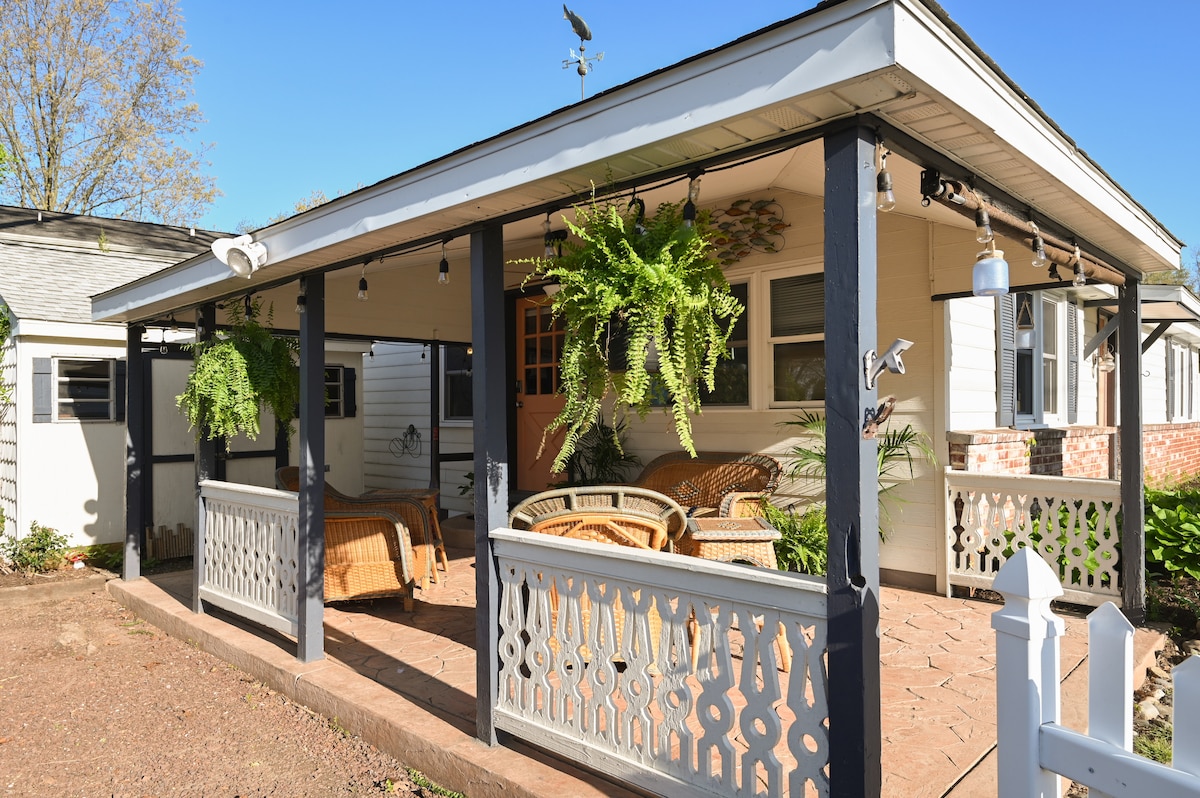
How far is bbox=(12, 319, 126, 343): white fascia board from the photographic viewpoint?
7.30 meters

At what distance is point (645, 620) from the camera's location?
270 cm

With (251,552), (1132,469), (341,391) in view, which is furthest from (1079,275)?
(341,391)

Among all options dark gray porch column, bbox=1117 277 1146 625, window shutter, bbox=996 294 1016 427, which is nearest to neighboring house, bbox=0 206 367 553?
window shutter, bbox=996 294 1016 427

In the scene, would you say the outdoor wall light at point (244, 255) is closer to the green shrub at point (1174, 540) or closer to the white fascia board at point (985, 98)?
the white fascia board at point (985, 98)

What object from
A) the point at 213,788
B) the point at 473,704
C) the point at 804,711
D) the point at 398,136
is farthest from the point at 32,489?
the point at 398,136

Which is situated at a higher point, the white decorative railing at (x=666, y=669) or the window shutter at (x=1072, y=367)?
the window shutter at (x=1072, y=367)

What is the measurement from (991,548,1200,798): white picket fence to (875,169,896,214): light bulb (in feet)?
3.64

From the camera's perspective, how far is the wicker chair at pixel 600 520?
3.60 meters

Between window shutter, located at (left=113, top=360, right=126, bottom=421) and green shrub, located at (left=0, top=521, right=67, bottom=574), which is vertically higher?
window shutter, located at (left=113, top=360, right=126, bottom=421)

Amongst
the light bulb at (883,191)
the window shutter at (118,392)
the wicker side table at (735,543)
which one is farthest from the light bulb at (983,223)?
the window shutter at (118,392)

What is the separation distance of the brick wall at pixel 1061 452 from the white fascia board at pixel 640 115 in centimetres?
359

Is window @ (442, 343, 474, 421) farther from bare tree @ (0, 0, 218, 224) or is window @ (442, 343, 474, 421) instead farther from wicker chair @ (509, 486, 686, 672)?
bare tree @ (0, 0, 218, 224)

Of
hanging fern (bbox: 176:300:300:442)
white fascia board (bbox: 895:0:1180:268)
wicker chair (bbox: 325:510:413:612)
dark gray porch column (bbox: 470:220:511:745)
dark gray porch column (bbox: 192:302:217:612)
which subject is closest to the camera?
white fascia board (bbox: 895:0:1180:268)

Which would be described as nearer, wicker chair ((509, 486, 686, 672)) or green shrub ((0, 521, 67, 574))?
wicker chair ((509, 486, 686, 672))
